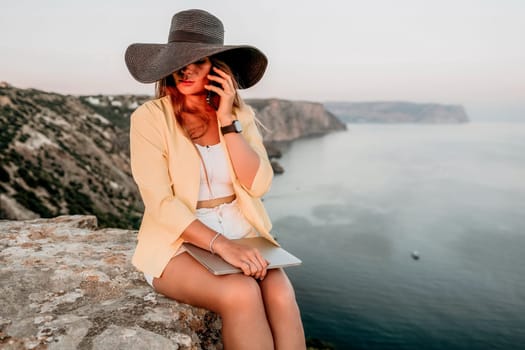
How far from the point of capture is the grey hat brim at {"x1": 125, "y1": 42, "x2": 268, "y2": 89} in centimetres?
201

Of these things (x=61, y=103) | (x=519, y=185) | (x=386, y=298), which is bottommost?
(x=386, y=298)

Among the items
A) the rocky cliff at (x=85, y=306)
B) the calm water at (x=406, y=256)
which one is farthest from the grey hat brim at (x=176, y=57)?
the calm water at (x=406, y=256)

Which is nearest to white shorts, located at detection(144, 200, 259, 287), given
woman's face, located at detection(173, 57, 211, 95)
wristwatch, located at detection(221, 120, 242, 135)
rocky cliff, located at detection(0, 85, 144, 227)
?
wristwatch, located at detection(221, 120, 242, 135)

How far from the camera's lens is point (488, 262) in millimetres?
34156

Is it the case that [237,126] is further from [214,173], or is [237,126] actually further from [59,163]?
[59,163]

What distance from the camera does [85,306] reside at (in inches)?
83.8

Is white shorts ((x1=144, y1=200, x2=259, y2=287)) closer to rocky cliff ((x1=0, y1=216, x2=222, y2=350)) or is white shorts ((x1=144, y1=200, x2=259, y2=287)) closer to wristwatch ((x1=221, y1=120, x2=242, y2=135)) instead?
rocky cliff ((x1=0, y1=216, x2=222, y2=350))

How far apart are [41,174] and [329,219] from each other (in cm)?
2995

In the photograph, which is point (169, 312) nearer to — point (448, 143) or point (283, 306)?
point (283, 306)

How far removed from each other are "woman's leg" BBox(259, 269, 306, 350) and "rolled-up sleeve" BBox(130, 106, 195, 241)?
1.65 ft

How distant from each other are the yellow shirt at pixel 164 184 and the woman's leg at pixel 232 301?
0.17 metres

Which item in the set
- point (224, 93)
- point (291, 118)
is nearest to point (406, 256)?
point (224, 93)

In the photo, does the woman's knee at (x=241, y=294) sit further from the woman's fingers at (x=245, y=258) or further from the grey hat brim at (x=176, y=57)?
the grey hat brim at (x=176, y=57)

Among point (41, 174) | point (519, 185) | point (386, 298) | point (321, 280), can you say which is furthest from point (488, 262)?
point (519, 185)
